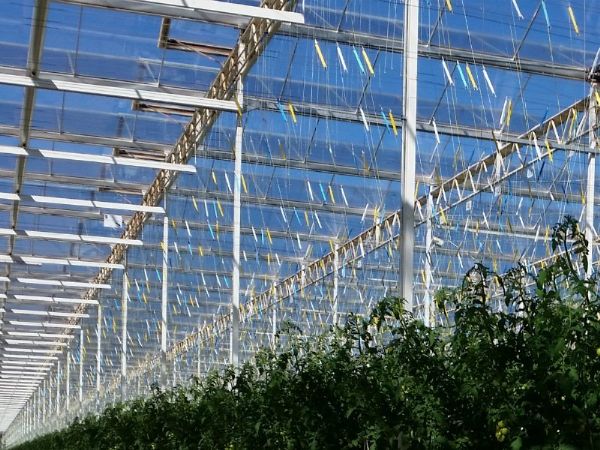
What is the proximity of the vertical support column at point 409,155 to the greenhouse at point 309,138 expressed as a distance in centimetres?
2

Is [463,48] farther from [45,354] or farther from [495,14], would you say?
[45,354]

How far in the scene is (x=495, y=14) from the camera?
510 inches

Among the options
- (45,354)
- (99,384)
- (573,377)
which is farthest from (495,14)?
(45,354)

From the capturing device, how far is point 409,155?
899cm

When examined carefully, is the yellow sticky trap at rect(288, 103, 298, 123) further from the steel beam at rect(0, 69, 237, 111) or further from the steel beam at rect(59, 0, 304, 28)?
the steel beam at rect(0, 69, 237, 111)

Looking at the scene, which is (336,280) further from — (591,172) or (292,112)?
(591,172)

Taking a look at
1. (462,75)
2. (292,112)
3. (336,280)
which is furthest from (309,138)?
(462,75)

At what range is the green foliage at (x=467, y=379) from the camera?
13.0 feet

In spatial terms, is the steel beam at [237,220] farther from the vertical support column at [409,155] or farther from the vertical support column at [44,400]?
the vertical support column at [44,400]

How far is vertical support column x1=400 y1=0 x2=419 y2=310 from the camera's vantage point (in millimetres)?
A: 8773

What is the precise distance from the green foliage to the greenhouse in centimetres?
60

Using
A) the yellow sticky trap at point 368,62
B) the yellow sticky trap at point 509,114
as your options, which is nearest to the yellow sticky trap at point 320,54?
the yellow sticky trap at point 368,62

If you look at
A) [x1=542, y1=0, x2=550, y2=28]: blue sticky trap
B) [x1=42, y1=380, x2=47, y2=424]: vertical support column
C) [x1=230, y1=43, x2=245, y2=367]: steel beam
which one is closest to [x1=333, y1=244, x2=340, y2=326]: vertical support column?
[x1=230, y1=43, x2=245, y2=367]: steel beam

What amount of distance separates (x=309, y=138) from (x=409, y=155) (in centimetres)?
633
